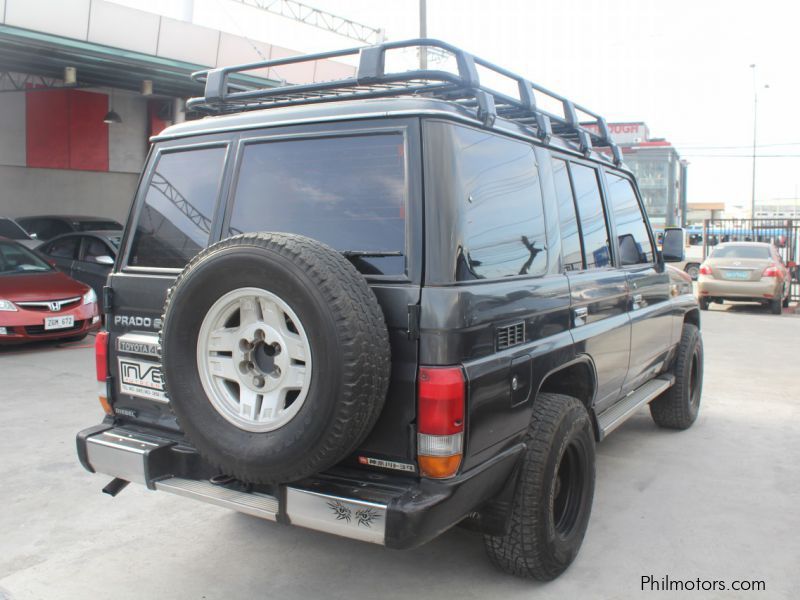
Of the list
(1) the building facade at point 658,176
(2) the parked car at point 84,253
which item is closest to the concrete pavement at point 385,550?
(2) the parked car at point 84,253

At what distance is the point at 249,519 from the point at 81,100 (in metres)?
17.3

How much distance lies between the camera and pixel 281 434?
8.25 ft

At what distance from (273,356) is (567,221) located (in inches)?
69.8

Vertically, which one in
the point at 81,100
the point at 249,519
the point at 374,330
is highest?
the point at 81,100

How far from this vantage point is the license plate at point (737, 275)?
13.8 metres

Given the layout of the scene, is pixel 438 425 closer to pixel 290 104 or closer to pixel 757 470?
pixel 290 104

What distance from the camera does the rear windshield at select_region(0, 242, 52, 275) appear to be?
29.9 feet

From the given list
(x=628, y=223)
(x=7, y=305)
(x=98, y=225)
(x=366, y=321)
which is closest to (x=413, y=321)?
(x=366, y=321)

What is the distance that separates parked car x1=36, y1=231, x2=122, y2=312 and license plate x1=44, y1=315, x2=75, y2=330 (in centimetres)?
189

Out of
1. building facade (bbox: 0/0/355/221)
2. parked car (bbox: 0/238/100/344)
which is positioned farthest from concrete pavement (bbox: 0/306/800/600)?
building facade (bbox: 0/0/355/221)

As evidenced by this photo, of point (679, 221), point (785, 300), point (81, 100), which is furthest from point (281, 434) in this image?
point (679, 221)

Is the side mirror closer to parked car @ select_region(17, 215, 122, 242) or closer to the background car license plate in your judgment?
the background car license plate

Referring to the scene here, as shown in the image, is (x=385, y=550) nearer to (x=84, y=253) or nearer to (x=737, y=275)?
(x=84, y=253)

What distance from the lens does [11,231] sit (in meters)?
12.5
